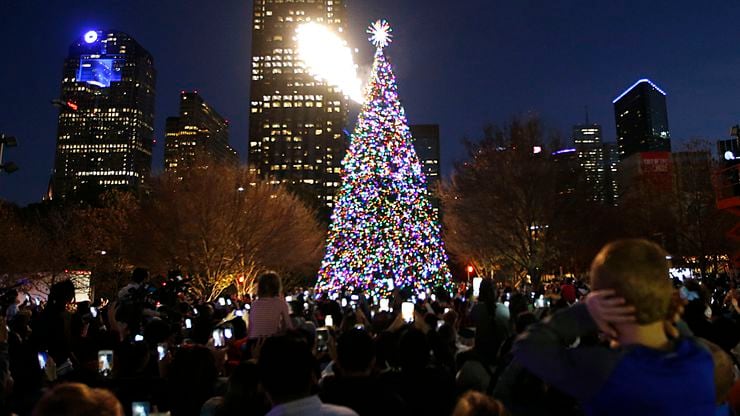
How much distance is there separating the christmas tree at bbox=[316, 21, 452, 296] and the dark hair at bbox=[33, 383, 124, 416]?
26.1 metres

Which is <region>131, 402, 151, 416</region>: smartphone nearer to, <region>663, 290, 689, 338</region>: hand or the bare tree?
<region>663, 290, 689, 338</region>: hand

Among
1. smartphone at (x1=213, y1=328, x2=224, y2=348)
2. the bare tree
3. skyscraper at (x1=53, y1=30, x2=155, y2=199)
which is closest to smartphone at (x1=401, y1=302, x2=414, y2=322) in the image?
smartphone at (x1=213, y1=328, x2=224, y2=348)

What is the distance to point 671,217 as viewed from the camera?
39.3m

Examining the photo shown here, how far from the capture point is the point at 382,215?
95.9 feet

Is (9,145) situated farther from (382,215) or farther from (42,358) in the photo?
(382,215)

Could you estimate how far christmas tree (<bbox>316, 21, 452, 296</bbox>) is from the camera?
2875 centimetres

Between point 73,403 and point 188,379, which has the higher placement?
point 73,403

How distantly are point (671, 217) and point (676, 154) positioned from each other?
4.76m

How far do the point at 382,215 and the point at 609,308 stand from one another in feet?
89.0

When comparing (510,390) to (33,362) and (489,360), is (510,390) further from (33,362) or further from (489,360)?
(33,362)

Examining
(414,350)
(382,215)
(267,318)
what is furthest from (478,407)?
(382,215)

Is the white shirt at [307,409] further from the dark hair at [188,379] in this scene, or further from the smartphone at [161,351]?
the smartphone at [161,351]

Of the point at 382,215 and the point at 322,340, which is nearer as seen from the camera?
the point at 322,340

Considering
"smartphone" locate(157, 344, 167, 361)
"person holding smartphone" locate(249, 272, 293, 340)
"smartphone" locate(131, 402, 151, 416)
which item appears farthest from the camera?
"person holding smartphone" locate(249, 272, 293, 340)
